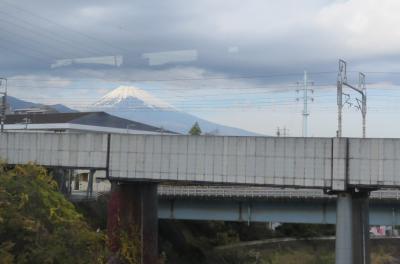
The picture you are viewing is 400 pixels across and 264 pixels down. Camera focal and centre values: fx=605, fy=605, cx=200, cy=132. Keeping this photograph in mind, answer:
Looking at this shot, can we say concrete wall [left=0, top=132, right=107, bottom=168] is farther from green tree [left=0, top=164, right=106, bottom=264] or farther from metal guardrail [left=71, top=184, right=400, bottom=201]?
metal guardrail [left=71, top=184, right=400, bottom=201]

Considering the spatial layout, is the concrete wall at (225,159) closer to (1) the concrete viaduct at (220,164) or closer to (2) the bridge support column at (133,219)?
(1) the concrete viaduct at (220,164)

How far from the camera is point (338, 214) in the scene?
26031mm

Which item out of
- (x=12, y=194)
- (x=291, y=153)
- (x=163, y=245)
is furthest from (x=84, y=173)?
(x=12, y=194)

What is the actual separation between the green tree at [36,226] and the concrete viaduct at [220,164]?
988 cm

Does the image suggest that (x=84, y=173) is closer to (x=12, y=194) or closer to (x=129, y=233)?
(x=129, y=233)

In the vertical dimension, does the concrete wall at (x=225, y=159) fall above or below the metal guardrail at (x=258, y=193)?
above

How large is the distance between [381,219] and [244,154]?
20319 mm

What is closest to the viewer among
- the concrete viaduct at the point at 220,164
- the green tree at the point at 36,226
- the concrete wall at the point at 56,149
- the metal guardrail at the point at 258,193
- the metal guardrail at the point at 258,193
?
the green tree at the point at 36,226

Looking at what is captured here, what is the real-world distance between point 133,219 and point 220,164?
5610 millimetres

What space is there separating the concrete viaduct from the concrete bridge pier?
0.14 ft

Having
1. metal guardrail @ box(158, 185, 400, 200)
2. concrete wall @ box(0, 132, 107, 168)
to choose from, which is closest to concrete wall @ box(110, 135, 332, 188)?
concrete wall @ box(0, 132, 107, 168)

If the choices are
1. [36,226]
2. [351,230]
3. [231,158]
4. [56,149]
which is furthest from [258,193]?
[36,226]

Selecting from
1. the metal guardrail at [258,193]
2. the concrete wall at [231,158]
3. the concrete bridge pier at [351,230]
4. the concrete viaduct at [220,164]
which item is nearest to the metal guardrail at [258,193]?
the metal guardrail at [258,193]

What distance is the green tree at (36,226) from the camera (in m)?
15.3
